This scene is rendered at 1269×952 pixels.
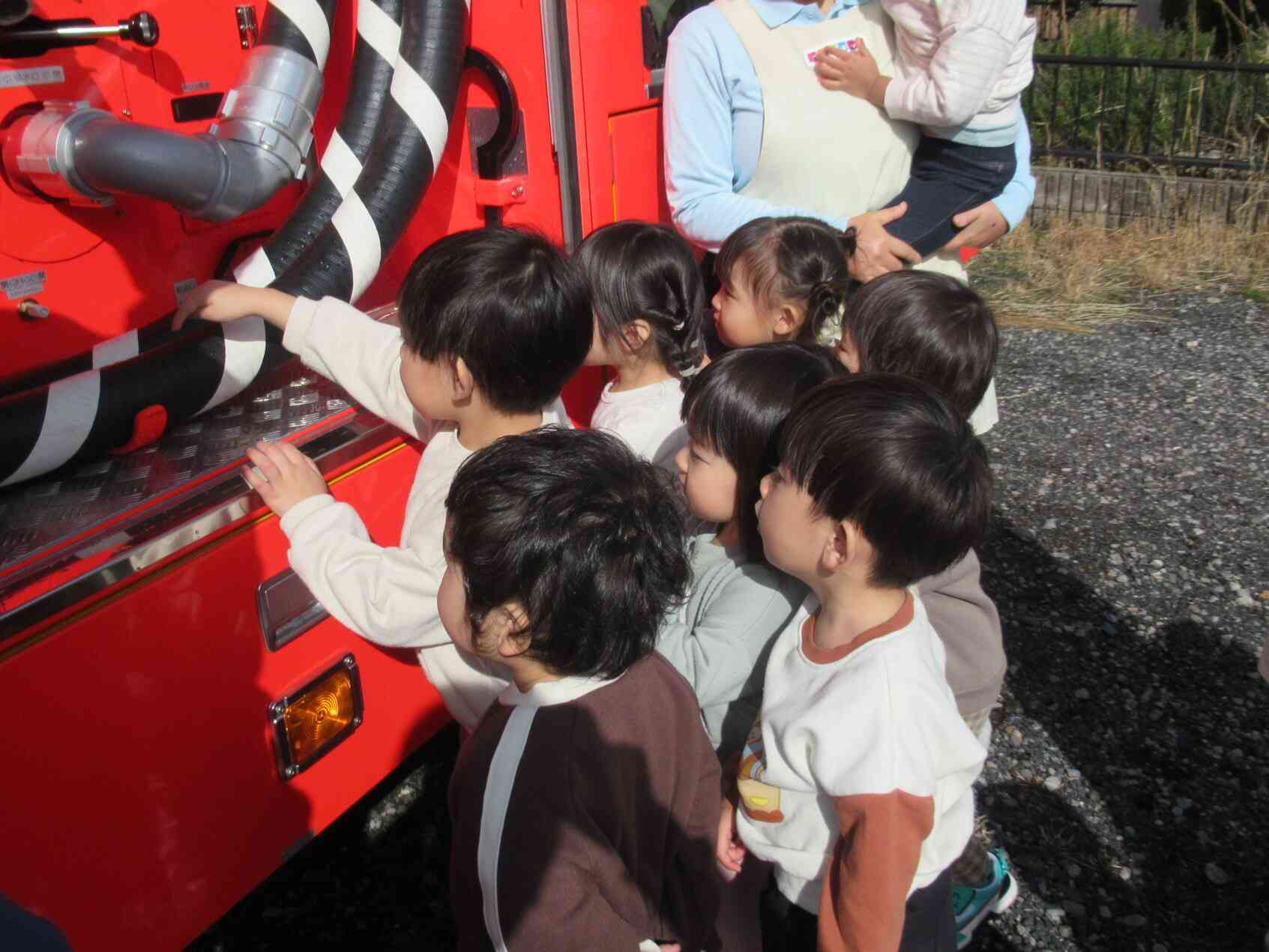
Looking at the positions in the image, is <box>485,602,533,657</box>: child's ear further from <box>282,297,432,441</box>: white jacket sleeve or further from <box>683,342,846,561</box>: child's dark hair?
<box>282,297,432,441</box>: white jacket sleeve

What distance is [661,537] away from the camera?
51.0 inches

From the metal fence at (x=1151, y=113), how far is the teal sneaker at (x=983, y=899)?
528cm

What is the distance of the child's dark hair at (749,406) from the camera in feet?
5.07

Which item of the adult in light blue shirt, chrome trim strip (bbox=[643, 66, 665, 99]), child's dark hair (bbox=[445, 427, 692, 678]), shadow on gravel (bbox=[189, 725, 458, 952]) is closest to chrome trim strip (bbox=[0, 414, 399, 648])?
child's dark hair (bbox=[445, 427, 692, 678])

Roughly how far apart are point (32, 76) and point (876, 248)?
148 cm

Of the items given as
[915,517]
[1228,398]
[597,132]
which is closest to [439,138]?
[597,132]

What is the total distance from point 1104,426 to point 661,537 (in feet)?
11.0

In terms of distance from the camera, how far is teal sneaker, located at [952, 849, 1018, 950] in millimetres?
2002

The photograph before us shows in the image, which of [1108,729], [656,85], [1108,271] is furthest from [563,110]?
[1108,271]

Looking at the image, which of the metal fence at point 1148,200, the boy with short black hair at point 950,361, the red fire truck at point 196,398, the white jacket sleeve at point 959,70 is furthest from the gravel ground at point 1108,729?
the metal fence at point 1148,200

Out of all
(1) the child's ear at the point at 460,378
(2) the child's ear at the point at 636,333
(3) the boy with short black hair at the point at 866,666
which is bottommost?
(3) the boy with short black hair at the point at 866,666

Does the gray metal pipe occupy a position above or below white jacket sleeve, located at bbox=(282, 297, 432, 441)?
above

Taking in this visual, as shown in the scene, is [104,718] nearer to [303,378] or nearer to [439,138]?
[303,378]

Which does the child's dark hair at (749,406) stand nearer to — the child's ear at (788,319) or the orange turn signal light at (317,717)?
the child's ear at (788,319)
